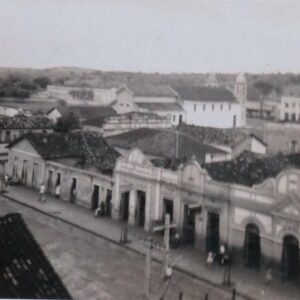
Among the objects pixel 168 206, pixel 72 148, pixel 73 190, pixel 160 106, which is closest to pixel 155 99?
pixel 160 106

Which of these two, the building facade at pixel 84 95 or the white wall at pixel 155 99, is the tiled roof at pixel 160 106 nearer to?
the white wall at pixel 155 99

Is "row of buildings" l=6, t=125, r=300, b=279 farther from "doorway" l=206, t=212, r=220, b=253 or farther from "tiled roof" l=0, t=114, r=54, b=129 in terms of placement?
"tiled roof" l=0, t=114, r=54, b=129

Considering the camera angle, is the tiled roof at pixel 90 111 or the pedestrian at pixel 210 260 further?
the tiled roof at pixel 90 111

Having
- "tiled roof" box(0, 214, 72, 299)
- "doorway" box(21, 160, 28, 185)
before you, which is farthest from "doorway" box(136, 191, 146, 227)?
"tiled roof" box(0, 214, 72, 299)

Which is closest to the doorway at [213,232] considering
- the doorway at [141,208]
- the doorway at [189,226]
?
the doorway at [189,226]

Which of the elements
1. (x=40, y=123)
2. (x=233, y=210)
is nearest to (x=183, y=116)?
(x=40, y=123)

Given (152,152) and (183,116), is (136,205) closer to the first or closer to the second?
(152,152)

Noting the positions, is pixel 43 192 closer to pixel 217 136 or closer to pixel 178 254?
pixel 178 254
